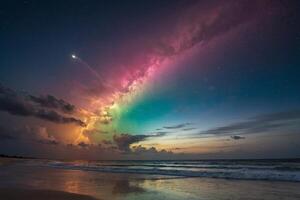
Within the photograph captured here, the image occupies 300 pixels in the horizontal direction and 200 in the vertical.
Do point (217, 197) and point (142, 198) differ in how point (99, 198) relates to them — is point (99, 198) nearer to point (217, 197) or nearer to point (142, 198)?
point (142, 198)

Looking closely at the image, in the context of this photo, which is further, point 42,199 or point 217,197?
point 217,197

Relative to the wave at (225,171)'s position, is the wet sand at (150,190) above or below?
below

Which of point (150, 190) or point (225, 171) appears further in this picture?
point (225, 171)

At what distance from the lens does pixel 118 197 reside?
1494cm

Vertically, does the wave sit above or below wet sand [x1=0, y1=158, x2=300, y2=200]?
above

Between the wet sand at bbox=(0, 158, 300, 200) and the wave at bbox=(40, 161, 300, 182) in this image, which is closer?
the wet sand at bbox=(0, 158, 300, 200)

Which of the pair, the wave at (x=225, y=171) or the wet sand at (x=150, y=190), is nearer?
the wet sand at (x=150, y=190)

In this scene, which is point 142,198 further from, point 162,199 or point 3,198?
point 3,198

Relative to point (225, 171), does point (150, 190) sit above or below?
below

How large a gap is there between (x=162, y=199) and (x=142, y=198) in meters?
0.99

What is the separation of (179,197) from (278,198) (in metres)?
4.93

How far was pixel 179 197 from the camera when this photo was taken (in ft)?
→ 50.0

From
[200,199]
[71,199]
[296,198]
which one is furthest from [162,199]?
[296,198]

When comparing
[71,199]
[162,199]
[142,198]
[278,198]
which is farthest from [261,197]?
[71,199]
